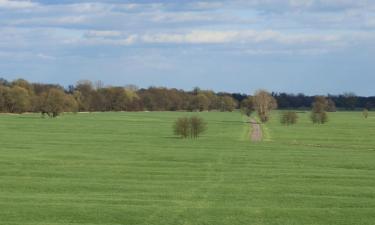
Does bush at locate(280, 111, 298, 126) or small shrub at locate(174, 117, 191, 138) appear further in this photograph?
bush at locate(280, 111, 298, 126)

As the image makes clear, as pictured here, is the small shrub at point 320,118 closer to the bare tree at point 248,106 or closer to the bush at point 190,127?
the bare tree at point 248,106

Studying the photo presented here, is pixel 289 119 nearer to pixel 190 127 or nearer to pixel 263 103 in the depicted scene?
pixel 263 103

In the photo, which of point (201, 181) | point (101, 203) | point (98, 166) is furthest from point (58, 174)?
point (101, 203)

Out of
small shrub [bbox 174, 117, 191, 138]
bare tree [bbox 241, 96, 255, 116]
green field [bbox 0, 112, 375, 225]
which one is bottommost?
green field [bbox 0, 112, 375, 225]

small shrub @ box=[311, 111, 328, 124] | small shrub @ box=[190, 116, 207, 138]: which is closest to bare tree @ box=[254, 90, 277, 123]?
small shrub @ box=[311, 111, 328, 124]

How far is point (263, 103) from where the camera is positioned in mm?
150750

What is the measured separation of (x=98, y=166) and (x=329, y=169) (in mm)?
15180

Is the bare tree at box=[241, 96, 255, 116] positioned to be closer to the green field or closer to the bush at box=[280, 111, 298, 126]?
the bush at box=[280, 111, 298, 126]

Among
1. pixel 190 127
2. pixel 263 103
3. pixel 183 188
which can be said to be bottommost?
pixel 183 188

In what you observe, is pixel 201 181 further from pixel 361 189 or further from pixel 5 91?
pixel 5 91

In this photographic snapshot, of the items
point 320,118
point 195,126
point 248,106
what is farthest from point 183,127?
point 248,106

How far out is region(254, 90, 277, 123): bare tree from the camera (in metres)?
150

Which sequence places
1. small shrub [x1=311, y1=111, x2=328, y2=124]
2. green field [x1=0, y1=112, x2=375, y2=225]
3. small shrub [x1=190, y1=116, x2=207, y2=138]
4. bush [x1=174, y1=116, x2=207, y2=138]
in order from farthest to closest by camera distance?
small shrub [x1=311, y1=111, x2=328, y2=124] → bush [x1=174, y1=116, x2=207, y2=138] → small shrub [x1=190, y1=116, x2=207, y2=138] → green field [x1=0, y1=112, x2=375, y2=225]

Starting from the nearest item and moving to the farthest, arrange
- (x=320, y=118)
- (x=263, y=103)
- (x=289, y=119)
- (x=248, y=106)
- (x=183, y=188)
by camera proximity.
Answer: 1. (x=183, y=188)
2. (x=289, y=119)
3. (x=320, y=118)
4. (x=263, y=103)
5. (x=248, y=106)
